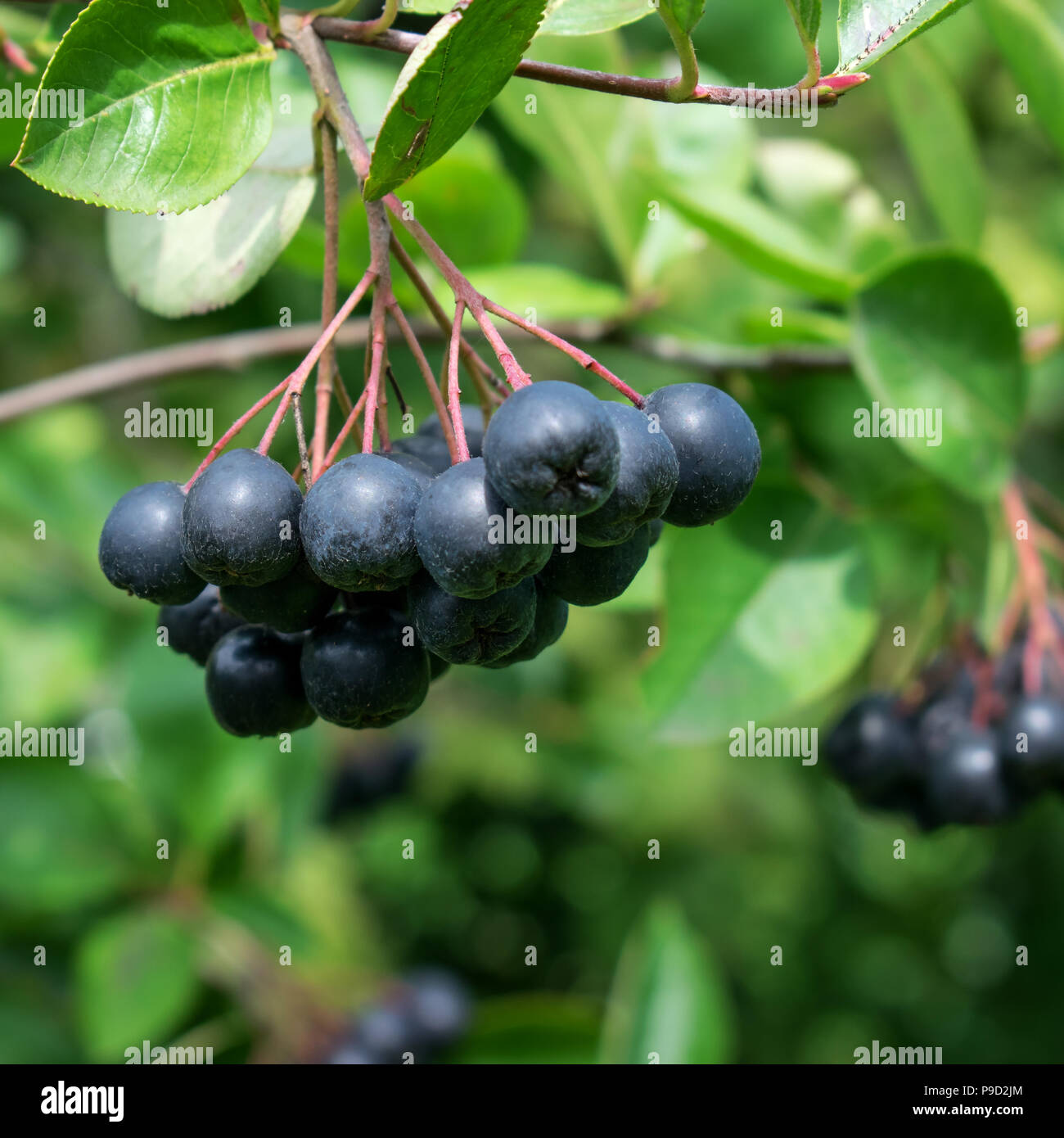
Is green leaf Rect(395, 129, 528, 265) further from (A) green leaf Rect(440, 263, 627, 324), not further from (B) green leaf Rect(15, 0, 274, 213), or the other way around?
(B) green leaf Rect(15, 0, 274, 213)

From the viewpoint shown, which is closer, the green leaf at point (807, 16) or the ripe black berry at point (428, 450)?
the green leaf at point (807, 16)

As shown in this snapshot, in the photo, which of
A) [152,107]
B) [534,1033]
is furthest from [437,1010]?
[152,107]

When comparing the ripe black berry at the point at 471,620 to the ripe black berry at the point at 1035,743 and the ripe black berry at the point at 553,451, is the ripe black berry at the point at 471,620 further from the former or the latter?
the ripe black berry at the point at 1035,743

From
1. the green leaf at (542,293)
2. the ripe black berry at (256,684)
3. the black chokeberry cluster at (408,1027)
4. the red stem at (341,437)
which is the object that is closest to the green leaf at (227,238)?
the red stem at (341,437)

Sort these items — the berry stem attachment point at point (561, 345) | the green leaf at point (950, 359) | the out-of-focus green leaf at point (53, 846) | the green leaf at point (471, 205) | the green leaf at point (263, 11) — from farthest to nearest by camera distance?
the out-of-focus green leaf at point (53, 846), the green leaf at point (471, 205), the green leaf at point (950, 359), the green leaf at point (263, 11), the berry stem attachment point at point (561, 345)

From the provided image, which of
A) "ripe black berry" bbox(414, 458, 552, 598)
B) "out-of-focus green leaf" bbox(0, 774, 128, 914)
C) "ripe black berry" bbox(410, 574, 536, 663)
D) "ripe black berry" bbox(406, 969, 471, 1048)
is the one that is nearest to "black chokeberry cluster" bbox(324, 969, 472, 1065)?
"ripe black berry" bbox(406, 969, 471, 1048)
